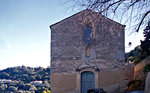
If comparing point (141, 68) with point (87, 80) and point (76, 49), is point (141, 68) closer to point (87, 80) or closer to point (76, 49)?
point (87, 80)

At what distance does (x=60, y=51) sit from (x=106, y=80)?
5038 millimetres

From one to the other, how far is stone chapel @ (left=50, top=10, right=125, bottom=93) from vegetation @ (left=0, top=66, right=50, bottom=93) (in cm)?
1533

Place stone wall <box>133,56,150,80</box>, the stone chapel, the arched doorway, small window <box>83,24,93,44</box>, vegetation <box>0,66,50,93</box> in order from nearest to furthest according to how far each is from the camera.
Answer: the stone chapel
the arched doorway
small window <box>83,24,93,44</box>
stone wall <box>133,56,150,80</box>
vegetation <box>0,66,50,93</box>

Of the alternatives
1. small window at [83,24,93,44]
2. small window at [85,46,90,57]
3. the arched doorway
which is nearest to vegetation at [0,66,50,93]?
the arched doorway

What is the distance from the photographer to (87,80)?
17.0 meters

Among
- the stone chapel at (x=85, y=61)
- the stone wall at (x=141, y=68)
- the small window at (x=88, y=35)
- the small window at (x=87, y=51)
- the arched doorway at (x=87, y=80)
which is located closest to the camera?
the stone chapel at (x=85, y=61)

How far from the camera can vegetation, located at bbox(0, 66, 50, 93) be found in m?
36.2

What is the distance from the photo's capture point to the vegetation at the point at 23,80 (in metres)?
36.2

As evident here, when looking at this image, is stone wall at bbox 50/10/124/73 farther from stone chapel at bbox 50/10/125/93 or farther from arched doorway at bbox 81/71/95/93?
arched doorway at bbox 81/71/95/93

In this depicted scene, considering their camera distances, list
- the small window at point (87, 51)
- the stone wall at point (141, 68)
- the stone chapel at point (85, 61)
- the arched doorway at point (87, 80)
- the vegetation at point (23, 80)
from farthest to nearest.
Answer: the vegetation at point (23, 80)
the stone wall at point (141, 68)
the small window at point (87, 51)
the arched doorway at point (87, 80)
the stone chapel at point (85, 61)

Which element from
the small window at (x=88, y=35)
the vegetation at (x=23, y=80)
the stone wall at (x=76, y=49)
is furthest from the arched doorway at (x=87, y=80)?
the vegetation at (x=23, y=80)

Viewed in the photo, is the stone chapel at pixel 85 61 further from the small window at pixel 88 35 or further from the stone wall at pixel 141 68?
the stone wall at pixel 141 68

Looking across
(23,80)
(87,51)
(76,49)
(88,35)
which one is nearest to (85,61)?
(87,51)

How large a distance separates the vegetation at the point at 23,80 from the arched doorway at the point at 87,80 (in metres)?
15.7
